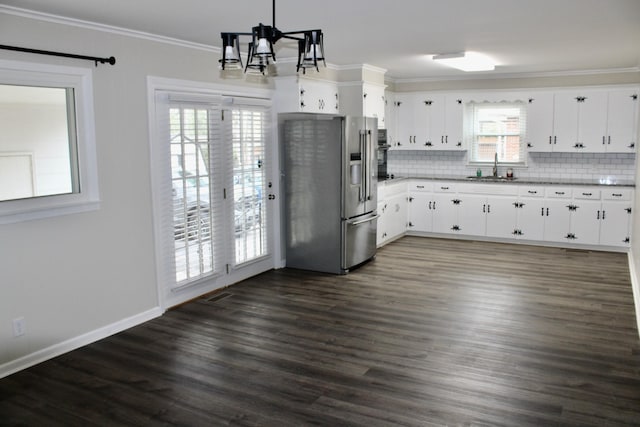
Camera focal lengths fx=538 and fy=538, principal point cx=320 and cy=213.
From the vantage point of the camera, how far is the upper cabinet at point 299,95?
621cm

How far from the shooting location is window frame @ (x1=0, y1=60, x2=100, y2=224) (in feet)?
12.0

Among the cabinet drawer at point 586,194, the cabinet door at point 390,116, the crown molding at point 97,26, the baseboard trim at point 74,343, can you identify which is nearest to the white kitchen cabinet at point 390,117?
the cabinet door at point 390,116

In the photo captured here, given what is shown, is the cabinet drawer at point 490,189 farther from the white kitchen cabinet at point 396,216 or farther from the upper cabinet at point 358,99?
the upper cabinet at point 358,99

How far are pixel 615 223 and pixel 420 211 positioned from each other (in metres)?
2.70

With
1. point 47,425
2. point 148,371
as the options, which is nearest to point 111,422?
point 47,425

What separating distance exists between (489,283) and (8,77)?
4843 mm

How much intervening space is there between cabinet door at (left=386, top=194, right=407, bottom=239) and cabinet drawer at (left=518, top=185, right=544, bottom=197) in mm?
1723

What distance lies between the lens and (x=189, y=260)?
17.2 feet

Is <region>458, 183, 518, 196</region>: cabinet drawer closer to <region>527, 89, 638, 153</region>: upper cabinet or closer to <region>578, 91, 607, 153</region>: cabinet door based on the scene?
<region>527, 89, 638, 153</region>: upper cabinet

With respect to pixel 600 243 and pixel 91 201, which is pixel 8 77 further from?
pixel 600 243

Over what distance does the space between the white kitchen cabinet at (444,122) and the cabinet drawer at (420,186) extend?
0.60 meters

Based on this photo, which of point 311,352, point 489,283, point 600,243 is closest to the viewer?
point 311,352

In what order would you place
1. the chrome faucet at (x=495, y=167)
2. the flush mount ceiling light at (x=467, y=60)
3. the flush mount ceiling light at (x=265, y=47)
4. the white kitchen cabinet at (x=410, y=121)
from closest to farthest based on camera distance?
the flush mount ceiling light at (x=265, y=47)
the flush mount ceiling light at (x=467, y=60)
the chrome faucet at (x=495, y=167)
the white kitchen cabinet at (x=410, y=121)

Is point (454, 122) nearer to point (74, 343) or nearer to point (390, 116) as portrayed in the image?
point (390, 116)
